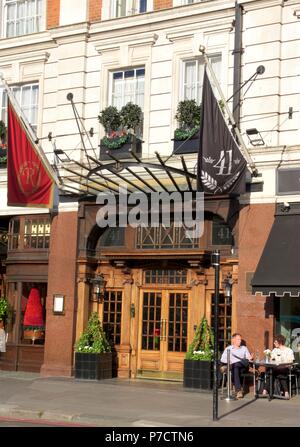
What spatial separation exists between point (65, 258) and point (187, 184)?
3978 mm

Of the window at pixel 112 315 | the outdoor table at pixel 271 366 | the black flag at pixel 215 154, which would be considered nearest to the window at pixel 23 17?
the black flag at pixel 215 154

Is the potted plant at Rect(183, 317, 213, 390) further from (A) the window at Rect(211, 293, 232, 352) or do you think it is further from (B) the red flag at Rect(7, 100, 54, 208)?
(B) the red flag at Rect(7, 100, 54, 208)

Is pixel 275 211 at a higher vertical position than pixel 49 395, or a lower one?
higher

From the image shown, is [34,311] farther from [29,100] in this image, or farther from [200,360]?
[29,100]

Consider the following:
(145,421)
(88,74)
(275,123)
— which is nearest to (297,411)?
(145,421)

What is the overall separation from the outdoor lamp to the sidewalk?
2.40 meters

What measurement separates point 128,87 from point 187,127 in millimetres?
2421

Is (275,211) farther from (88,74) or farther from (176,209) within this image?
(88,74)

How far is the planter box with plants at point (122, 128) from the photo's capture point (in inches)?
730

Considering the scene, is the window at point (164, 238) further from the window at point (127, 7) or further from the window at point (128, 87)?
the window at point (127, 7)

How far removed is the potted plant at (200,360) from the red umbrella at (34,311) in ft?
16.4

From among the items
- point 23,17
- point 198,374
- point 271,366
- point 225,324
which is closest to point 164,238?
point 225,324

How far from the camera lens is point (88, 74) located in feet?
64.3

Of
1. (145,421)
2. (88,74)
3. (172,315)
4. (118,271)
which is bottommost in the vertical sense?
(145,421)
